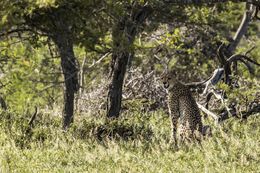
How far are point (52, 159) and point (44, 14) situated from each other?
296 centimetres

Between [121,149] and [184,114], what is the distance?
4.26 ft

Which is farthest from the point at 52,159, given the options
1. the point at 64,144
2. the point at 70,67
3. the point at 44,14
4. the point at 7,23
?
the point at 70,67

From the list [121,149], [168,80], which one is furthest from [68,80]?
[121,149]

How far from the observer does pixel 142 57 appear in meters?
18.6

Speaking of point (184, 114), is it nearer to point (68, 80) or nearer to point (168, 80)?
point (168, 80)

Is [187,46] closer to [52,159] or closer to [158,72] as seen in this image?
[158,72]

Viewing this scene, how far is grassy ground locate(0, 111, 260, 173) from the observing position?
28.4ft

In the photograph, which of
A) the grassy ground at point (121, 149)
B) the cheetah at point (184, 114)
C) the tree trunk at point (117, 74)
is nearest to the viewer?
the grassy ground at point (121, 149)

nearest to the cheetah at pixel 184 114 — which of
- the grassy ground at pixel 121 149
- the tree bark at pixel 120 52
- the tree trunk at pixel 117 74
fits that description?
the grassy ground at pixel 121 149

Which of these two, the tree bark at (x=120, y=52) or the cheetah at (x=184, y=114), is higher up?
the tree bark at (x=120, y=52)

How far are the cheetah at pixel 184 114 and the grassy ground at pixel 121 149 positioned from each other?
1.00ft

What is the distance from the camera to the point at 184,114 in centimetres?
1066

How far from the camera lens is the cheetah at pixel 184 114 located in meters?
10.6

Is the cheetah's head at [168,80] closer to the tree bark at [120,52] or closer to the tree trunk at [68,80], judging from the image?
the tree bark at [120,52]
